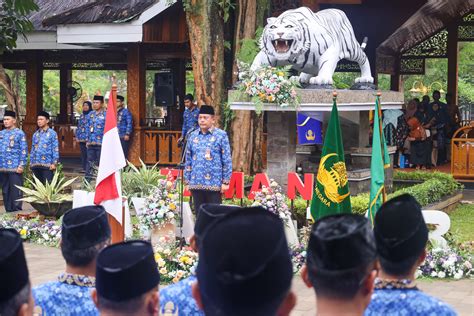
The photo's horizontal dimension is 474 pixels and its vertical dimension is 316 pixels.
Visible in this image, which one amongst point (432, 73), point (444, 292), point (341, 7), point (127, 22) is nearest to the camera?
point (444, 292)

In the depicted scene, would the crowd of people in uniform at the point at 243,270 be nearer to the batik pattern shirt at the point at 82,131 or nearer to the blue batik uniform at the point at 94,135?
the blue batik uniform at the point at 94,135

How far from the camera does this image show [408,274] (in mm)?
3965

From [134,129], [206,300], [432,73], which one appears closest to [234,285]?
[206,300]

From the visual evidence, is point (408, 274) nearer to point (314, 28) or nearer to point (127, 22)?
point (314, 28)

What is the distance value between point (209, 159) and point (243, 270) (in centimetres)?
803

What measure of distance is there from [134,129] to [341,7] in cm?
552

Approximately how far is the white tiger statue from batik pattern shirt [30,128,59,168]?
396 cm

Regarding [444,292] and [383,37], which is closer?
[444,292]

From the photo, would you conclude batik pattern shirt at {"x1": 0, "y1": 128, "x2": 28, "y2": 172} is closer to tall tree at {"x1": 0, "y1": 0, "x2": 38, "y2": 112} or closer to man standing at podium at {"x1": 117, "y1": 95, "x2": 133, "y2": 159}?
tall tree at {"x1": 0, "y1": 0, "x2": 38, "y2": 112}

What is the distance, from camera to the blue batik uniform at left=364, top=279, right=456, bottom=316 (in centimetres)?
386

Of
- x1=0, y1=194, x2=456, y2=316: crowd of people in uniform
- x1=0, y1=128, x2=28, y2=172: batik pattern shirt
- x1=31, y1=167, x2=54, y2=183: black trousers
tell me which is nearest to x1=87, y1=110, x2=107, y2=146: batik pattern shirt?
x1=31, y1=167, x2=54, y2=183: black trousers

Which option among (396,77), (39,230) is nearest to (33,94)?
(396,77)

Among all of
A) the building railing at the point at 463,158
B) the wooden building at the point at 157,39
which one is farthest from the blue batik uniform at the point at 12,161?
the building railing at the point at 463,158

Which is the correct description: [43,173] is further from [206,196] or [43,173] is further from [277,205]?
[277,205]
